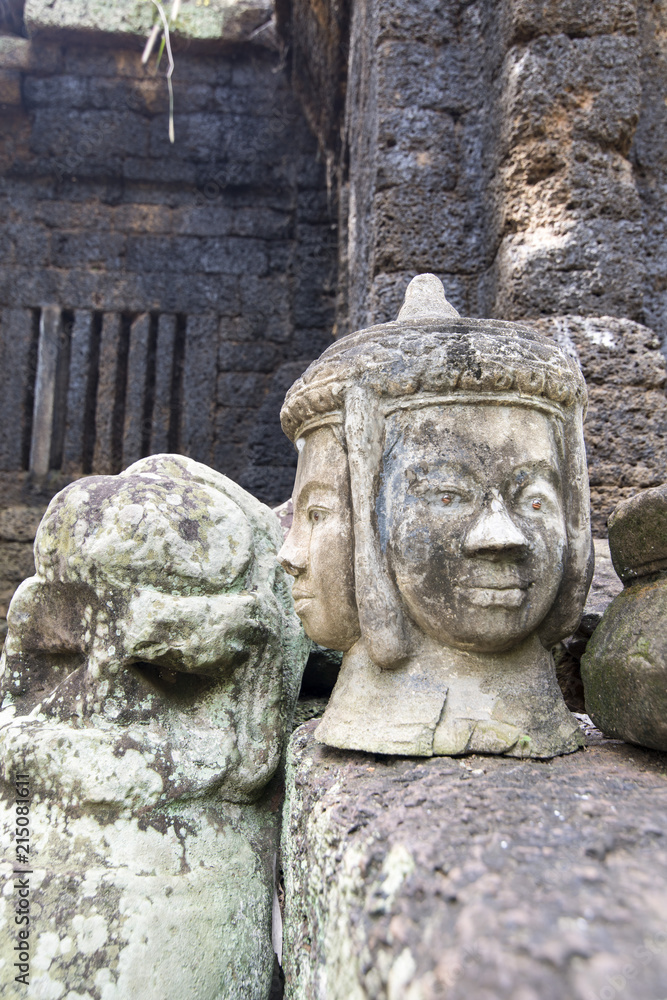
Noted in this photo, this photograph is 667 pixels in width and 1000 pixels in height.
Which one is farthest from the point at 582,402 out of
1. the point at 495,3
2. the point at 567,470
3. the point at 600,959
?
the point at 495,3

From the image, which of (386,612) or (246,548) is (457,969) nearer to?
(386,612)

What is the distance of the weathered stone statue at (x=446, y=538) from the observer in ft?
4.42

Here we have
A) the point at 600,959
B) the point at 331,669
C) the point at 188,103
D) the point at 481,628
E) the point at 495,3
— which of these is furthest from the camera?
the point at 188,103

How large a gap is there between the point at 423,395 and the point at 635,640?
593 mm

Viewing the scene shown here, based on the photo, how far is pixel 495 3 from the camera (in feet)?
9.41

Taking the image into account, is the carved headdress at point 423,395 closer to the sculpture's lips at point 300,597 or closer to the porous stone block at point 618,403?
the sculpture's lips at point 300,597

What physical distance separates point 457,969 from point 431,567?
0.67 metres

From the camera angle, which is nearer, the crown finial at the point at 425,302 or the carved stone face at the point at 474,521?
the carved stone face at the point at 474,521

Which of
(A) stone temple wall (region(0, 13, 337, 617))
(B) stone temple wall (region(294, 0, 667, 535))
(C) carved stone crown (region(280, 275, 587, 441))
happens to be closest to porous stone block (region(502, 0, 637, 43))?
(B) stone temple wall (region(294, 0, 667, 535))

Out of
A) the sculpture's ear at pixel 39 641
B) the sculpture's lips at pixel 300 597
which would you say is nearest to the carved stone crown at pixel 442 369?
the sculpture's lips at pixel 300 597

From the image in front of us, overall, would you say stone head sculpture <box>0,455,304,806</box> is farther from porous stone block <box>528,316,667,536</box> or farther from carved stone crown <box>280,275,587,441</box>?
porous stone block <box>528,316,667,536</box>

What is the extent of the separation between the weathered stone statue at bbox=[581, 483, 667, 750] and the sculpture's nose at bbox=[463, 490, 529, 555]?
0.79 ft

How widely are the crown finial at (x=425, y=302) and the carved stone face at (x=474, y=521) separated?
0.30 meters

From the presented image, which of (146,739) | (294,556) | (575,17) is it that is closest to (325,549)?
(294,556)
